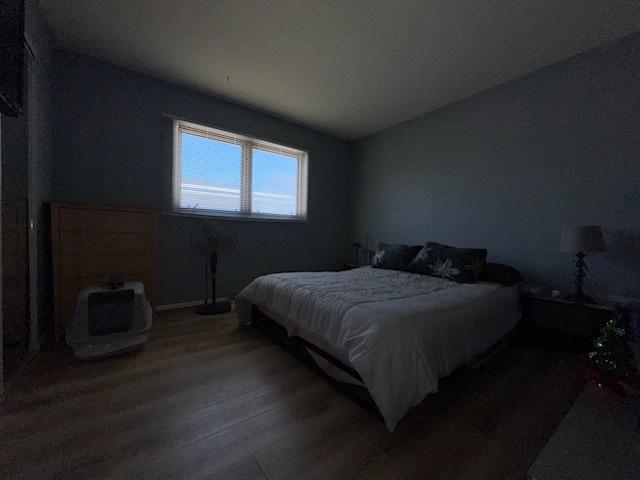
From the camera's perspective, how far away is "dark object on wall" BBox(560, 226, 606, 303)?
1976 millimetres

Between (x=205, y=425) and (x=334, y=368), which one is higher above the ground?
(x=334, y=368)

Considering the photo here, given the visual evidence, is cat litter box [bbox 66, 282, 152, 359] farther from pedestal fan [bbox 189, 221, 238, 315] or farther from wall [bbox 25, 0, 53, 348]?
pedestal fan [bbox 189, 221, 238, 315]

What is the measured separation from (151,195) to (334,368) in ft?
8.86

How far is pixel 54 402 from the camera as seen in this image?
1.36 m

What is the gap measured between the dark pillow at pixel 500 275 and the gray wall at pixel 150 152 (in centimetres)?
251

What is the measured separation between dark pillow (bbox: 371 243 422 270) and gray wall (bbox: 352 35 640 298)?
2.00 feet

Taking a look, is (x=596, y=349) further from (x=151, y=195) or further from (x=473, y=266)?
(x=151, y=195)

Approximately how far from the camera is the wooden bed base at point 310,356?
1.42 metres

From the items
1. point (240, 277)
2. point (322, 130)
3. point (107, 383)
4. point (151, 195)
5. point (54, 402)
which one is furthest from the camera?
point (322, 130)

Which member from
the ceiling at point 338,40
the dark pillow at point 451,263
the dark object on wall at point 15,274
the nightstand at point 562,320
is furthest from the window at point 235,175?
the nightstand at point 562,320

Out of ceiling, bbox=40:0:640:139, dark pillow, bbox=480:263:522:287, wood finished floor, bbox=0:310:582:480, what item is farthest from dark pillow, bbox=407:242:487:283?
ceiling, bbox=40:0:640:139

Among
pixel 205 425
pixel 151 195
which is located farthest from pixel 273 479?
pixel 151 195

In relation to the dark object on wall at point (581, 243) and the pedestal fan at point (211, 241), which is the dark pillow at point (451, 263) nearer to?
the dark object on wall at point (581, 243)

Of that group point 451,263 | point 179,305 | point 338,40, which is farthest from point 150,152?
point 451,263
